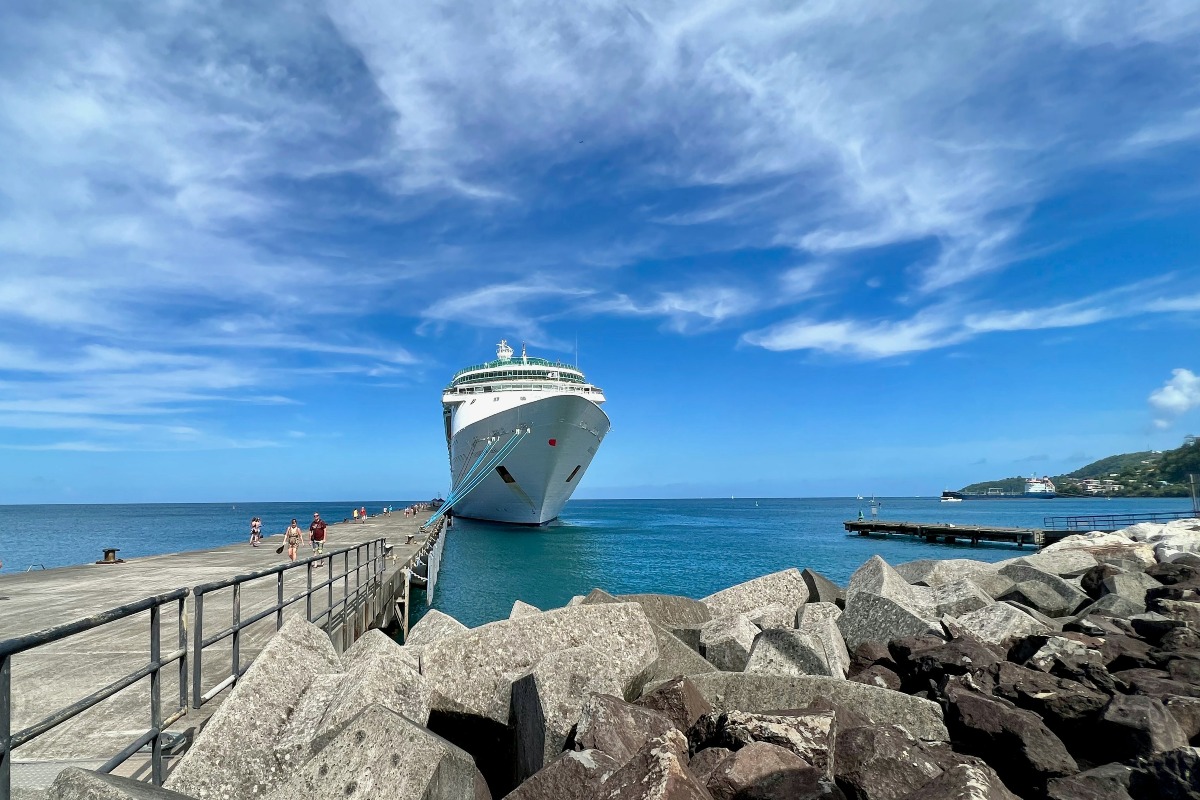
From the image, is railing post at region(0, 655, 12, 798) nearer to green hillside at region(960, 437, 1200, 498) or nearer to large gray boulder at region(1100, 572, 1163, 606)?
large gray boulder at region(1100, 572, 1163, 606)

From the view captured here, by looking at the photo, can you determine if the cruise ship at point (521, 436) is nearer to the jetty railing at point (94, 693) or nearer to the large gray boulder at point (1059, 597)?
the large gray boulder at point (1059, 597)

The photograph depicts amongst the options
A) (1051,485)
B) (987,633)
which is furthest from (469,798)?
(1051,485)

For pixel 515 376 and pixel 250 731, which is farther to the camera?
pixel 515 376

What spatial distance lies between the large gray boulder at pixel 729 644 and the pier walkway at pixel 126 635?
12.2 ft

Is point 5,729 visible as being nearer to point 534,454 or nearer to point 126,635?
point 126,635

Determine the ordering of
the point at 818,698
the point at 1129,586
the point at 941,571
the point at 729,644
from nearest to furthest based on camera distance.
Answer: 1. the point at 818,698
2. the point at 729,644
3. the point at 1129,586
4. the point at 941,571

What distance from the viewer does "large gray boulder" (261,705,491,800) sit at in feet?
9.80

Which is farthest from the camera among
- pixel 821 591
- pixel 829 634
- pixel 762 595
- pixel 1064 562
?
pixel 1064 562

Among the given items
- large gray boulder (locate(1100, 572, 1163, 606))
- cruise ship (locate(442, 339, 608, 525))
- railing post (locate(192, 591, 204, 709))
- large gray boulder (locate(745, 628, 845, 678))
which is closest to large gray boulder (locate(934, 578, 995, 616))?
large gray boulder (locate(1100, 572, 1163, 606))

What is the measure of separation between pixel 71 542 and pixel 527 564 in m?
Answer: 50.5

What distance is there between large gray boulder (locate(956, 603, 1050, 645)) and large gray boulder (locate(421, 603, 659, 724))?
3.93m

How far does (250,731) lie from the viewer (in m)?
3.44

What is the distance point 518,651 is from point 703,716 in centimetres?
131

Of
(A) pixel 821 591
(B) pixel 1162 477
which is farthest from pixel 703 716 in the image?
(B) pixel 1162 477
